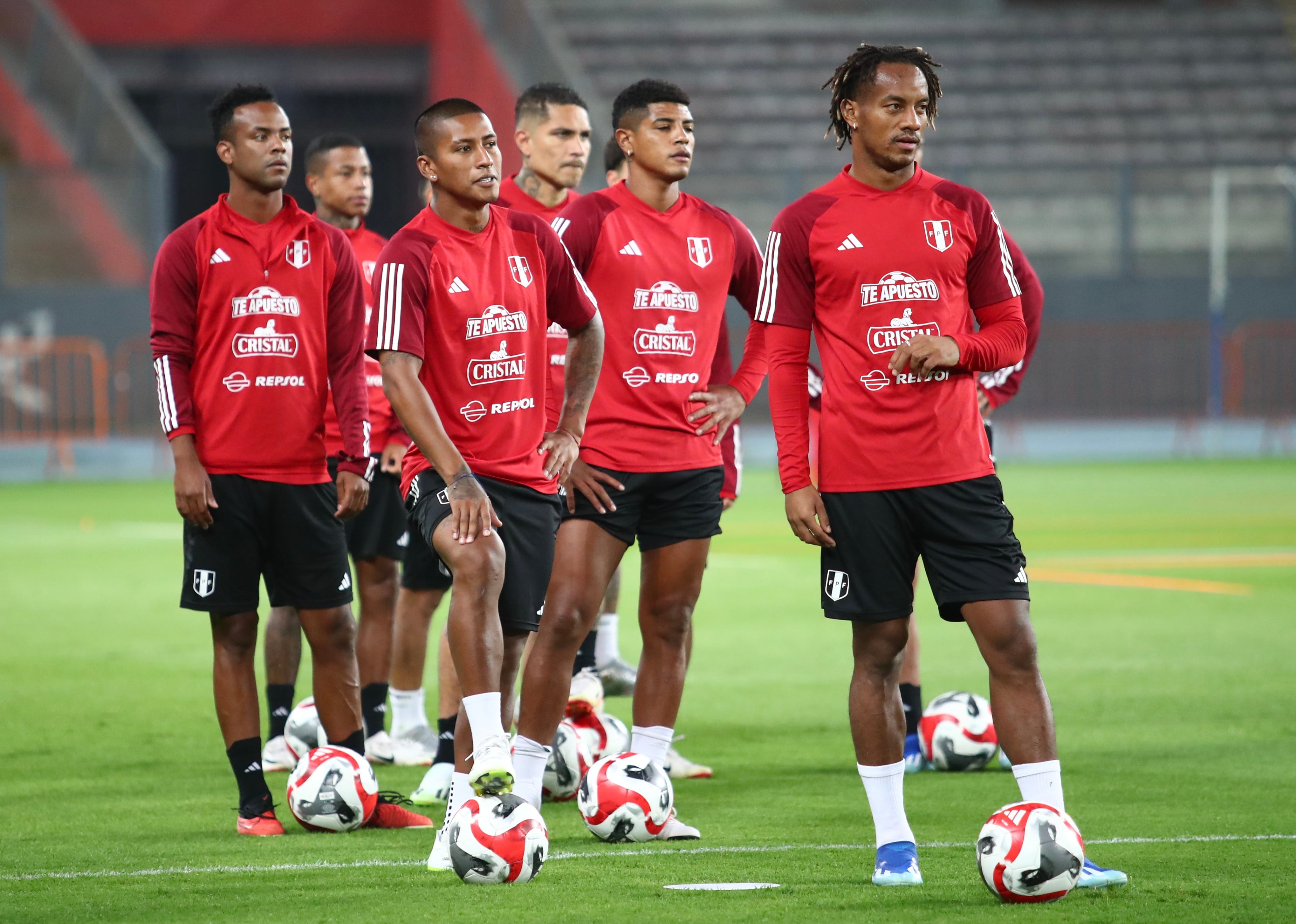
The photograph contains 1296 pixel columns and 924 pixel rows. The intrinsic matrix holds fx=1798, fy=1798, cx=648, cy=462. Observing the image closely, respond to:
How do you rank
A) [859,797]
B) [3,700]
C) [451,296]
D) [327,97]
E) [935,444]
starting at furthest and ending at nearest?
1. [327,97]
2. [3,700]
3. [859,797]
4. [451,296]
5. [935,444]

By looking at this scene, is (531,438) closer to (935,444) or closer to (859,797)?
(935,444)

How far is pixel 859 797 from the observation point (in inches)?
254

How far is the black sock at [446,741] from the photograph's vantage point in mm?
6609

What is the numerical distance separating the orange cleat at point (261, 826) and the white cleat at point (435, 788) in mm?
610

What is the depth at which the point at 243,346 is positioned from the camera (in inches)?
237

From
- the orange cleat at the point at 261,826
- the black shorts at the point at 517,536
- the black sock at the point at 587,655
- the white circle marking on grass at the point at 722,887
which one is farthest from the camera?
the black sock at the point at 587,655

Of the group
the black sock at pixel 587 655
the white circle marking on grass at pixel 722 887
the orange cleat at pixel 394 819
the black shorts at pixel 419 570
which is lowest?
the orange cleat at pixel 394 819

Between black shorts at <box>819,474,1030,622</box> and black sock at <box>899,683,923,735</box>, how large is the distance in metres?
2.21

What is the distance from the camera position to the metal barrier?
955 inches

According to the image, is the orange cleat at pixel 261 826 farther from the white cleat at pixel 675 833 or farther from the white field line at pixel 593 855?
the white cleat at pixel 675 833

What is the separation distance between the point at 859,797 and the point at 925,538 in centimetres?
161

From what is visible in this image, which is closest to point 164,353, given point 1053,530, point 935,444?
point 935,444

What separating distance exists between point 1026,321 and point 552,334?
1.85 metres

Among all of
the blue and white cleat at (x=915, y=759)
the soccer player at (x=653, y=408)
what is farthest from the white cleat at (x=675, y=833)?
the blue and white cleat at (x=915, y=759)
